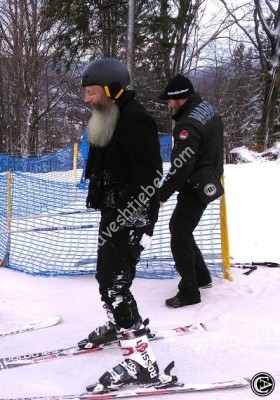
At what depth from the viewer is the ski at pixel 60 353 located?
2854 millimetres

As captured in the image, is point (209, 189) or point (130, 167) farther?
point (209, 189)

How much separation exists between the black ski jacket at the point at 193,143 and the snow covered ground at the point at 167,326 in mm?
997

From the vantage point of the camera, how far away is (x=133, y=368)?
2.45 m

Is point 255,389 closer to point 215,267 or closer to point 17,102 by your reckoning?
point 215,267

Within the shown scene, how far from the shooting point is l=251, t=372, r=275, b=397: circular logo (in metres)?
2.41

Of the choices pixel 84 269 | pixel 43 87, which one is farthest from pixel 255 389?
pixel 43 87

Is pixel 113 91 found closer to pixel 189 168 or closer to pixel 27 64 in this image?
pixel 189 168

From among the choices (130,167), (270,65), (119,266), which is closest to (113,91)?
(130,167)

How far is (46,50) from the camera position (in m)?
25.1

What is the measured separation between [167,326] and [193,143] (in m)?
1.34

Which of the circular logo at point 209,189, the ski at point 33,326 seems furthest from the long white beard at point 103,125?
the ski at point 33,326

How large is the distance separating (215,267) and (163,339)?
1.58m

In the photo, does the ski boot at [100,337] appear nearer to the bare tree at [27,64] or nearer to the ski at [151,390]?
the ski at [151,390]

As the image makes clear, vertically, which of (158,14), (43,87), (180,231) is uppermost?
(158,14)
